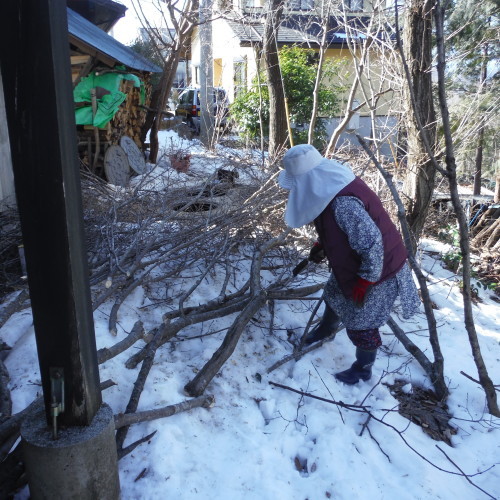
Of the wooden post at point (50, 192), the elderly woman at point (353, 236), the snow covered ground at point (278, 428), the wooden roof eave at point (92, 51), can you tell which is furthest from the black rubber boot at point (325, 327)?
the wooden roof eave at point (92, 51)

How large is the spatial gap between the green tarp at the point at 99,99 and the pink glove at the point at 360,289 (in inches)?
290

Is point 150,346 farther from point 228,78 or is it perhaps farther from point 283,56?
point 228,78

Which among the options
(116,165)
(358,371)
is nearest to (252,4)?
(116,165)

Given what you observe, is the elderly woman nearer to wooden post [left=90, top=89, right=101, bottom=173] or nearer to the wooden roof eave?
the wooden roof eave

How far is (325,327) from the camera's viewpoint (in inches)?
139

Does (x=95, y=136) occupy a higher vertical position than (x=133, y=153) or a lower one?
higher

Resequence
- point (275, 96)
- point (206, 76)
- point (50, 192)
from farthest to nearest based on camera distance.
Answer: point (206, 76) < point (275, 96) < point (50, 192)

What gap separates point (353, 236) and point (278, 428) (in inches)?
46.9

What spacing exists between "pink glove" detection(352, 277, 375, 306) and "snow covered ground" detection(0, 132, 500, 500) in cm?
70

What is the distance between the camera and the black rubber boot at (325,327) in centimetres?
348

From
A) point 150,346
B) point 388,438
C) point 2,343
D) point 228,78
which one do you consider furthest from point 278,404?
point 228,78

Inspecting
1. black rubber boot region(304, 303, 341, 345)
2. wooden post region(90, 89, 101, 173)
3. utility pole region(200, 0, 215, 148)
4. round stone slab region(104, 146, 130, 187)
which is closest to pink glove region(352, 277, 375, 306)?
black rubber boot region(304, 303, 341, 345)

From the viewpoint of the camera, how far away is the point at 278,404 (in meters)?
2.95

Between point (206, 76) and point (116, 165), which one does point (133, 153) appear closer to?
point (116, 165)
